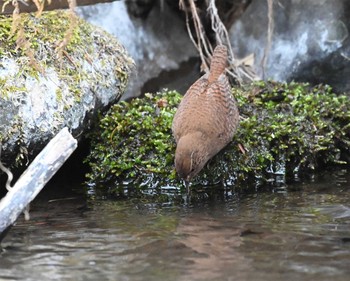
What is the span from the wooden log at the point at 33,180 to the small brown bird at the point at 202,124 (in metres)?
1.77

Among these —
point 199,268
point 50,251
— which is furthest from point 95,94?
point 199,268

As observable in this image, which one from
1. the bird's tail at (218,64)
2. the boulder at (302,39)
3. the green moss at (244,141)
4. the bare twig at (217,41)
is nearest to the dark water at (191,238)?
the green moss at (244,141)

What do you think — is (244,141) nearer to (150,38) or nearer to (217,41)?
(217,41)

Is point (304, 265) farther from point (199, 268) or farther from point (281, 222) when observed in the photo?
point (281, 222)

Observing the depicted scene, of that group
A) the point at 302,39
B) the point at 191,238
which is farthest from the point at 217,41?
the point at 191,238

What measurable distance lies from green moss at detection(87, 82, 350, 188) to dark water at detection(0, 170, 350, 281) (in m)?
0.36

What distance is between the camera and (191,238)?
540 cm

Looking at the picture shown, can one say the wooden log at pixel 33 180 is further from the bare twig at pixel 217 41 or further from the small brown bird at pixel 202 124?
the bare twig at pixel 217 41

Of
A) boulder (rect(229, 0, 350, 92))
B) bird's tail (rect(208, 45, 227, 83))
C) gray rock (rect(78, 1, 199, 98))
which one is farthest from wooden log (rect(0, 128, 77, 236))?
boulder (rect(229, 0, 350, 92))

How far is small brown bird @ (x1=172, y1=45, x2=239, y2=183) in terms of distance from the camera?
21.1 ft

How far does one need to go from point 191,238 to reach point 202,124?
1575 millimetres

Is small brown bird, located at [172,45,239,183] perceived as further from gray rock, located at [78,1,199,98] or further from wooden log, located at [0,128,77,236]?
gray rock, located at [78,1,199,98]

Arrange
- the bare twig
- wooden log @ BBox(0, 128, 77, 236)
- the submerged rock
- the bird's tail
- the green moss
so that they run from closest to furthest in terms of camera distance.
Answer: wooden log @ BBox(0, 128, 77, 236), the submerged rock, the green moss, the bird's tail, the bare twig

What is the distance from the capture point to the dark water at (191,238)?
4629 mm
